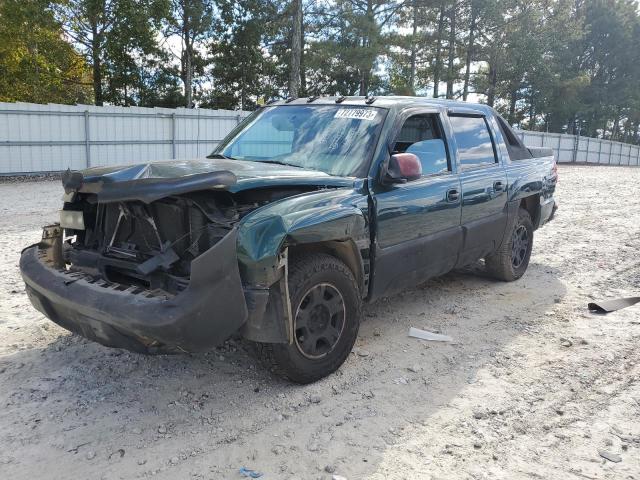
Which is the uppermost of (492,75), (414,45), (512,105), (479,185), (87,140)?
(414,45)

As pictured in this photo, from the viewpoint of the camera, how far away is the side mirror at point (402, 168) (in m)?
3.88

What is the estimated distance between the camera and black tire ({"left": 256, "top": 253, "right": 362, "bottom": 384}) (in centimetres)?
340

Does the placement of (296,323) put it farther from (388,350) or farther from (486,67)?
(486,67)

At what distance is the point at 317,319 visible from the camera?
360 cm

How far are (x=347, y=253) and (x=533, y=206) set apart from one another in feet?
11.4

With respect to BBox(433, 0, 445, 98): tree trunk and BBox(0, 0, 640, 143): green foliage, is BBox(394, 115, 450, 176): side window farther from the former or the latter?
BBox(433, 0, 445, 98): tree trunk

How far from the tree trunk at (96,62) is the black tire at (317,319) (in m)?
23.3

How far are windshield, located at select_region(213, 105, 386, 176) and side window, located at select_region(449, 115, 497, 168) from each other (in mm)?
1073

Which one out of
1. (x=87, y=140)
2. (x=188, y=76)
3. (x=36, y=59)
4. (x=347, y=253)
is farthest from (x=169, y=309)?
(x=188, y=76)

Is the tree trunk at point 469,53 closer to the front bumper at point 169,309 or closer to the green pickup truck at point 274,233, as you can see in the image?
the green pickup truck at point 274,233

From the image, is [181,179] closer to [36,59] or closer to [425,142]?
[425,142]

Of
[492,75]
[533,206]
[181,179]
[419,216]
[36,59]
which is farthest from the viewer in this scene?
[492,75]

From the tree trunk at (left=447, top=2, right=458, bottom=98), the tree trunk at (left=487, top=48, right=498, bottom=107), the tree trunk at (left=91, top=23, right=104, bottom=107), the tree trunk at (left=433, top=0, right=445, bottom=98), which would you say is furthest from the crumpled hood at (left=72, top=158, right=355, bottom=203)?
the tree trunk at (left=487, top=48, right=498, bottom=107)

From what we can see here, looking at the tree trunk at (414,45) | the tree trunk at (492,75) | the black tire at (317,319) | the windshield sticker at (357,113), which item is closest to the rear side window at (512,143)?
the windshield sticker at (357,113)
